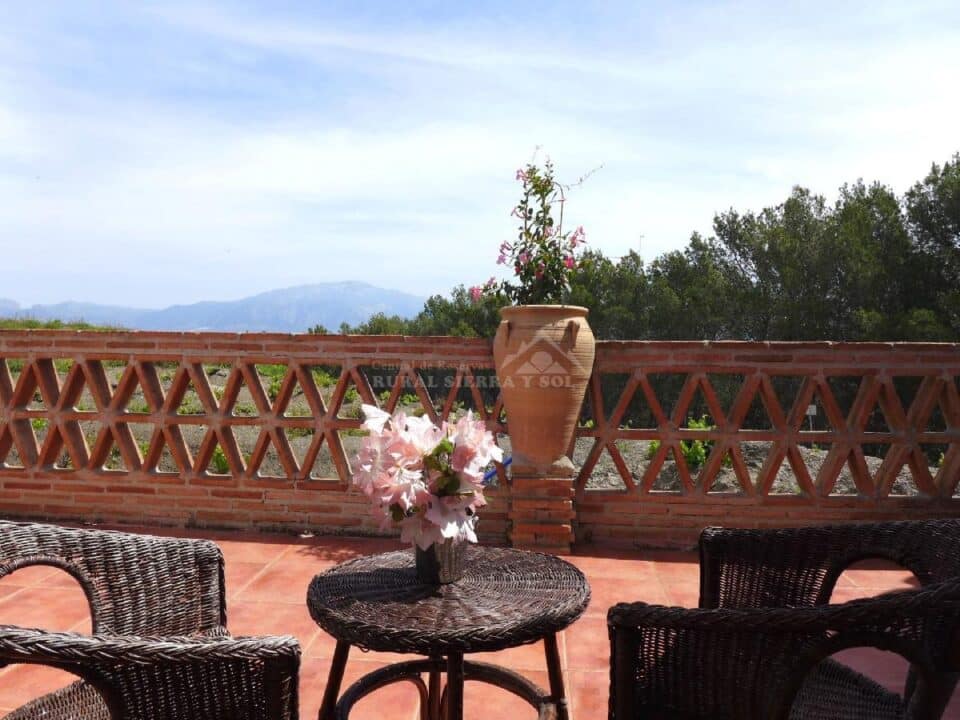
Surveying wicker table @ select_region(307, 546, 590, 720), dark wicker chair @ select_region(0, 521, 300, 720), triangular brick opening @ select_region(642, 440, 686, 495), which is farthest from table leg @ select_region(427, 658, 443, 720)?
triangular brick opening @ select_region(642, 440, 686, 495)

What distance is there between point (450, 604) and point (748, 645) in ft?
2.09

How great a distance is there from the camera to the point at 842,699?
149cm

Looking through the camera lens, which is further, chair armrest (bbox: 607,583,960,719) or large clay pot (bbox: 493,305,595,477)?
large clay pot (bbox: 493,305,595,477)

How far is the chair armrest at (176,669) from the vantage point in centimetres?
112

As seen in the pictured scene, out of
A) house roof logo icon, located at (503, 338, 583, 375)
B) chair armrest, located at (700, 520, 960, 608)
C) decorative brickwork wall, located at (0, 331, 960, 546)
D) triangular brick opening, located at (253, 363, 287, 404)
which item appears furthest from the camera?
triangular brick opening, located at (253, 363, 287, 404)

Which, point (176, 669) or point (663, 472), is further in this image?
point (663, 472)

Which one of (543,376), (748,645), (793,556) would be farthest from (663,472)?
(748,645)

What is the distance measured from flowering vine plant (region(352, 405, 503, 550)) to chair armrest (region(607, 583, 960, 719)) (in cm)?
42

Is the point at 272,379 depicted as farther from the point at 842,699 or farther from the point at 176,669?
the point at 842,699

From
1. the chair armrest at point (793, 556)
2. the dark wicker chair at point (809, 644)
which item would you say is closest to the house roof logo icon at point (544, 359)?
the chair armrest at point (793, 556)

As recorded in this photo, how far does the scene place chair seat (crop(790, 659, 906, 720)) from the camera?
1431 millimetres

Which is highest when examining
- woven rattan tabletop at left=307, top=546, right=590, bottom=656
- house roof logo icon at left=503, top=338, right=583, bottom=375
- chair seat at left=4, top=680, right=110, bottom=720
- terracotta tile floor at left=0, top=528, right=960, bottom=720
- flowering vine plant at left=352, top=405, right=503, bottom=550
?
house roof logo icon at left=503, top=338, right=583, bottom=375

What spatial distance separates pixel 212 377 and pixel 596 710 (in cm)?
919

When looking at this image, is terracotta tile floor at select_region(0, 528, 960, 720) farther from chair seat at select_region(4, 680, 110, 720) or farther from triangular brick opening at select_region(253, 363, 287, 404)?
triangular brick opening at select_region(253, 363, 287, 404)
